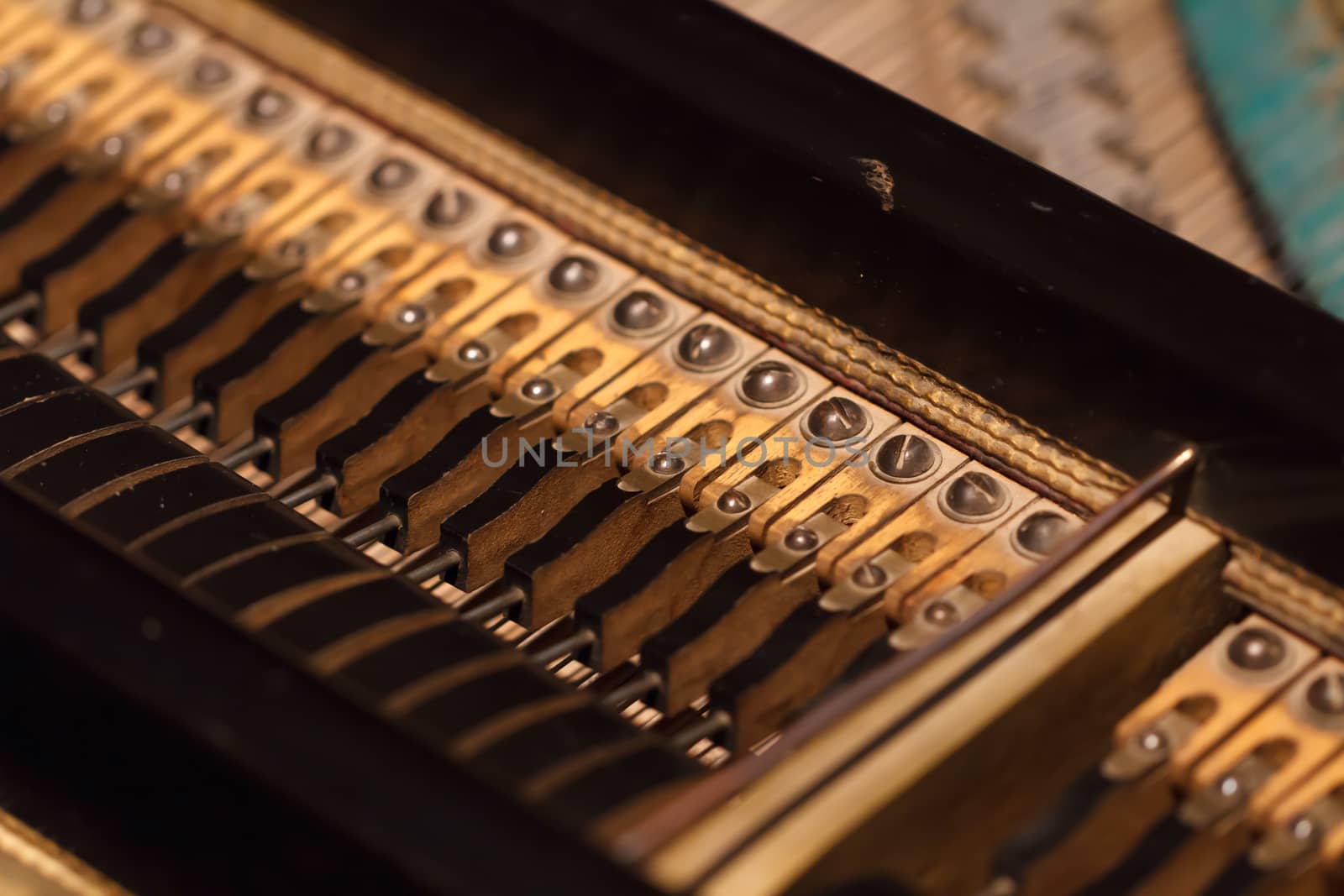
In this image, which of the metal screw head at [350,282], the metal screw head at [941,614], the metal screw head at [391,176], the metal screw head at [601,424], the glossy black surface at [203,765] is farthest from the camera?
the metal screw head at [391,176]

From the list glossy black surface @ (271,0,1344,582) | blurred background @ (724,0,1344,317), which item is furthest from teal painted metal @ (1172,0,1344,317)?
glossy black surface @ (271,0,1344,582)

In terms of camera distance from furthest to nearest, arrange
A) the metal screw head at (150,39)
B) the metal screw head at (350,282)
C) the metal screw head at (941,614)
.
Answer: the metal screw head at (150,39) → the metal screw head at (350,282) → the metal screw head at (941,614)

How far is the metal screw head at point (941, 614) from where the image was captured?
1.65 m

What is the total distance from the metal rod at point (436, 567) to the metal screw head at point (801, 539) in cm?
31

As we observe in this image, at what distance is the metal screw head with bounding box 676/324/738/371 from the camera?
1.94 metres

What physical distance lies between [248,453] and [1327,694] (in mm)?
1053

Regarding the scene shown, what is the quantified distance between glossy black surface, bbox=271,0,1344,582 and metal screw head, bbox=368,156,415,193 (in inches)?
3.8

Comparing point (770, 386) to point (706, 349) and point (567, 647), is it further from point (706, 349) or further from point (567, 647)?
point (567, 647)

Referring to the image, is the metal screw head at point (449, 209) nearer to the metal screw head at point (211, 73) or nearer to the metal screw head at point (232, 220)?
the metal screw head at point (232, 220)

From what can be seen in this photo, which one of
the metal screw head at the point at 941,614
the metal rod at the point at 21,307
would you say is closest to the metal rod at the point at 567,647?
the metal screw head at the point at 941,614

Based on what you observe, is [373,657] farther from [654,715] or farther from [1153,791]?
[1153,791]

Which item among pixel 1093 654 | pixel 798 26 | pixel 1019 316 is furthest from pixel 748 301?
pixel 798 26

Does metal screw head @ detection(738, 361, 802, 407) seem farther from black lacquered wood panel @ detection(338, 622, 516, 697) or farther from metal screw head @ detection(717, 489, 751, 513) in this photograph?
black lacquered wood panel @ detection(338, 622, 516, 697)

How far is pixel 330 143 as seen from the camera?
2244mm
